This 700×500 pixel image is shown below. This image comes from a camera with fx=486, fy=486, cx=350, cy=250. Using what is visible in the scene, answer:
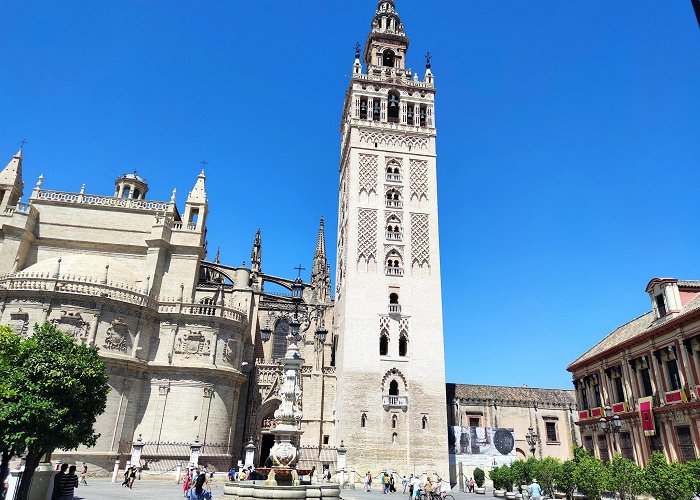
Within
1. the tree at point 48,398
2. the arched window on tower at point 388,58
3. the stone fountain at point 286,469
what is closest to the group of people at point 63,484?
the tree at point 48,398

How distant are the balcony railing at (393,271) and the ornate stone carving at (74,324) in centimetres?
2054

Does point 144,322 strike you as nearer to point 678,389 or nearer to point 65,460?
point 65,460

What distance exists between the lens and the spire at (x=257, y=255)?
173 feet

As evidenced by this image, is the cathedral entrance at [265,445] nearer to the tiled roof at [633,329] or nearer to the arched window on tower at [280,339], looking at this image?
the arched window on tower at [280,339]

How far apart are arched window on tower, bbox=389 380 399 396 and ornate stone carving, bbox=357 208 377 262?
9232 mm

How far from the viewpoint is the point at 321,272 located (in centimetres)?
4775

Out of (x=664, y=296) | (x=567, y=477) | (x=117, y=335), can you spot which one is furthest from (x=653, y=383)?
(x=117, y=335)

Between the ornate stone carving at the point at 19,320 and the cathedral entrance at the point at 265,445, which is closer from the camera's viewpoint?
the ornate stone carving at the point at 19,320

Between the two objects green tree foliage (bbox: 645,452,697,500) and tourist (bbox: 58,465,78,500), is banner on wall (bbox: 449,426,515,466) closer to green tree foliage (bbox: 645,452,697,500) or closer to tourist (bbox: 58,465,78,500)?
green tree foliage (bbox: 645,452,697,500)

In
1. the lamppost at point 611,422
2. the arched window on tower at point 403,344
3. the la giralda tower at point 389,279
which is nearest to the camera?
the lamppost at point 611,422

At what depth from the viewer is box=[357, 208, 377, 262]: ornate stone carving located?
123 ft

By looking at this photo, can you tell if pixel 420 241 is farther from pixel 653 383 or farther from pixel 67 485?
pixel 67 485

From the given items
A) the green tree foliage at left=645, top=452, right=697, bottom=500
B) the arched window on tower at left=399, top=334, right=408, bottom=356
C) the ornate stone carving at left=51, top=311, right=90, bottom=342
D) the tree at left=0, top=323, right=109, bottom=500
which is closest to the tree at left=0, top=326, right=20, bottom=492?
the tree at left=0, top=323, right=109, bottom=500

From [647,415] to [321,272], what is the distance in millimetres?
30007
